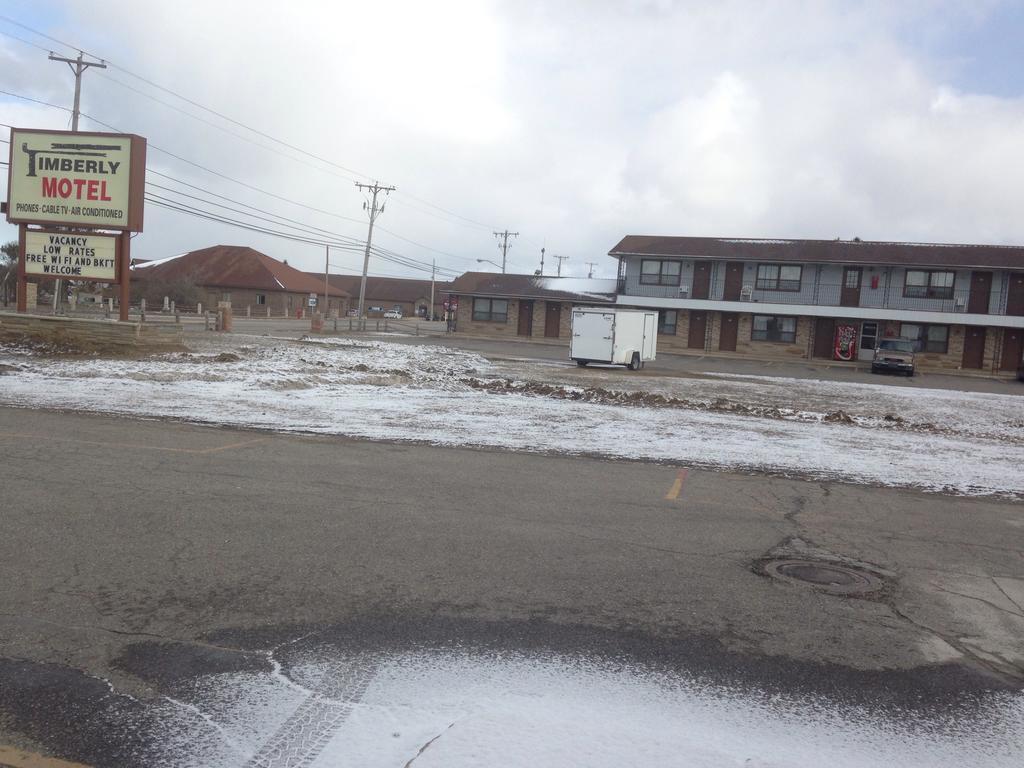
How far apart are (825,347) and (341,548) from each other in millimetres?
49224

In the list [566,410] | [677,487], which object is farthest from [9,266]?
[677,487]

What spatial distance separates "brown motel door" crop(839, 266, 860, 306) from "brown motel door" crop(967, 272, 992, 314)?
6117 mm

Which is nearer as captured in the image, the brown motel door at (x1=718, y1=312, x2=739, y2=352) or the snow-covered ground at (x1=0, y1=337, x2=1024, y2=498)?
the snow-covered ground at (x1=0, y1=337, x2=1024, y2=498)

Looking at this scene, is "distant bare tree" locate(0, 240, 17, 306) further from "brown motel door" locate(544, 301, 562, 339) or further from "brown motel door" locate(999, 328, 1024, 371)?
"brown motel door" locate(999, 328, 1024, 371)

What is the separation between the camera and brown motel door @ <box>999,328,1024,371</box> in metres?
48.8

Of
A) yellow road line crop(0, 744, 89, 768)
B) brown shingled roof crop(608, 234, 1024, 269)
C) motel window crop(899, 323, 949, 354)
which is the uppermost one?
brown shingled roof crop(608, 234, 1024, 269)

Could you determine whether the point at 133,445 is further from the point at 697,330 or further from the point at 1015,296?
the point at 1015,296

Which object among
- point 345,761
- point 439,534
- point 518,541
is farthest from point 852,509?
point 345,761

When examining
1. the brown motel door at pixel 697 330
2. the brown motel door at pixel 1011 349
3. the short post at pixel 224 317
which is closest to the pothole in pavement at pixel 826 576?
the short post at pixel 224 317

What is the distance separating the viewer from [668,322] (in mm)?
54281

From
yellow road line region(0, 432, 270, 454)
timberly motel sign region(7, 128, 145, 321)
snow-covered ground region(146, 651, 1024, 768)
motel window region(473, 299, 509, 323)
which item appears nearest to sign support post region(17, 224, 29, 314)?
timberly motel sign region(7, 128, 145, 321)

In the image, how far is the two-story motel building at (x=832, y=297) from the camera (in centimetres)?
4866

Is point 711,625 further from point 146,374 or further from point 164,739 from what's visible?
point 146,374

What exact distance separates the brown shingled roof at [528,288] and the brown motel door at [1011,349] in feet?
77.4
